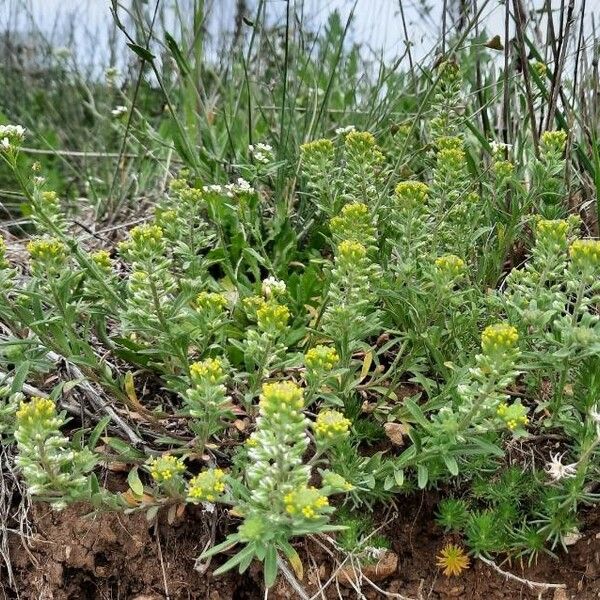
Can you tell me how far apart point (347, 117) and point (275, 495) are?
A: 2.38 meters

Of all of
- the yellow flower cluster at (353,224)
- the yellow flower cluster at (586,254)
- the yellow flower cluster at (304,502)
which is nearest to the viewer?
the yellow flower cluster at (304,502)

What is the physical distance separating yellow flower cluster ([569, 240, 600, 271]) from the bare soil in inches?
27.9

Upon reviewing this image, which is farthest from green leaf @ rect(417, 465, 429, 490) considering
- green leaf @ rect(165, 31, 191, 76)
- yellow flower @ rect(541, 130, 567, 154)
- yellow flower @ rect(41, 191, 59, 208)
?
green leaf @ rect(165, 31, 191, 76)

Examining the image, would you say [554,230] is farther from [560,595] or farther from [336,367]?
[560,595]

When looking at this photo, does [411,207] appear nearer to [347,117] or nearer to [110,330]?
[110,330]

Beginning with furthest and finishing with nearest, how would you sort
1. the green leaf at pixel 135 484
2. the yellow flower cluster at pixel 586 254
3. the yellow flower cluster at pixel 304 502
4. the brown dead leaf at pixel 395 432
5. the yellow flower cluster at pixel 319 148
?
the yellow flower cluster at pixel 319 148 → the brown dead leaf at pixel 395 432 → the green leaf at pixel 135 484 → the yellow flower cluster at pixel 586 254 → the yellow flower cluster at pixel 304 502

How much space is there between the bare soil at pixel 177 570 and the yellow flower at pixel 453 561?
0.03 metres

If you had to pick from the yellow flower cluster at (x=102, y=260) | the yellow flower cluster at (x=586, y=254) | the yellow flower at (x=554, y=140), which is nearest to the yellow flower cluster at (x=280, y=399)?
the yellow flower cluster at (x=586, y=254)

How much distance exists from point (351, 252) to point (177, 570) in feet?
3.06

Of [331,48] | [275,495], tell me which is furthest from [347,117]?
[275,495]

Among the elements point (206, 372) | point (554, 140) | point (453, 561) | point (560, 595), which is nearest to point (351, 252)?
point (206, 372)

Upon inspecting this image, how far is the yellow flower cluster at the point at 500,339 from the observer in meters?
1.56

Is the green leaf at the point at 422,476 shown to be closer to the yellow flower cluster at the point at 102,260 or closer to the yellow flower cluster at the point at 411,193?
the yellow flower cluster at the point at 411,193

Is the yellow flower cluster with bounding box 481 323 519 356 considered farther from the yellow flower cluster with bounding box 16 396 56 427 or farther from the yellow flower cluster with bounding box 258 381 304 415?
the yellow flower cluster with bounding box 16 396 56 427
